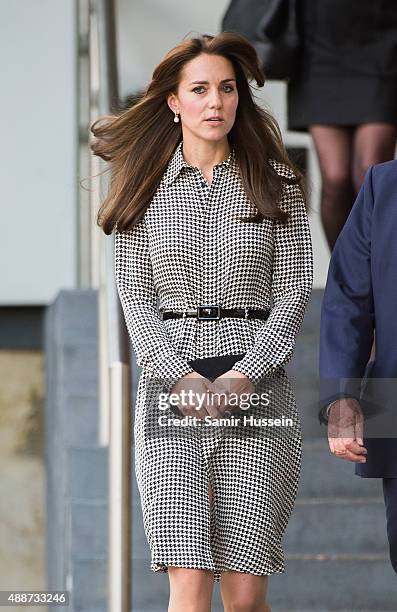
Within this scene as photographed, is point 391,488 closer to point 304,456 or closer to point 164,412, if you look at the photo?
point 164,412

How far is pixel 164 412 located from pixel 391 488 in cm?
52

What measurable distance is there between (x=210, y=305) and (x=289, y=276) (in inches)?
7.7

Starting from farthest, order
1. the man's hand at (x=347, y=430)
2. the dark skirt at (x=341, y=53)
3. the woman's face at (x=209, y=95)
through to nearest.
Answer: the dark skirt at (x=341, y=53)
the woman's face at (x=209, y=95)
the man's hand at (x=347, y=430)

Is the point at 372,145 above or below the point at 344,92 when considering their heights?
below

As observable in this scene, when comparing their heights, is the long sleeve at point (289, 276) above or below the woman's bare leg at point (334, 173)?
below

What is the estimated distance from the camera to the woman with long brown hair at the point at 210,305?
313cm

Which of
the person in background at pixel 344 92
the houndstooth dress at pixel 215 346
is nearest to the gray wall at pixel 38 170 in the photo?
the person in background at pixel 344 92

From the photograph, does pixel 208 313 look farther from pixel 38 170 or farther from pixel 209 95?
pixel 38 170

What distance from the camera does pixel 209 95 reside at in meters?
3.28

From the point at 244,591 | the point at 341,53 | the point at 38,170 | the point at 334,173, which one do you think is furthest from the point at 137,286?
the point at 38,170

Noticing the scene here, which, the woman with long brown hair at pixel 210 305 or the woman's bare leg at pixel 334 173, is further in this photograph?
the woman's bare leg at pixel 334 173

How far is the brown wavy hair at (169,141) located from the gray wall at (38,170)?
Answer: 327cm

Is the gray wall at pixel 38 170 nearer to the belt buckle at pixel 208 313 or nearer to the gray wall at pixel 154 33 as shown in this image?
the gray wall at pixel 154 33

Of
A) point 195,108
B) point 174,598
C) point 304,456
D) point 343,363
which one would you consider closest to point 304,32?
point 304,456
